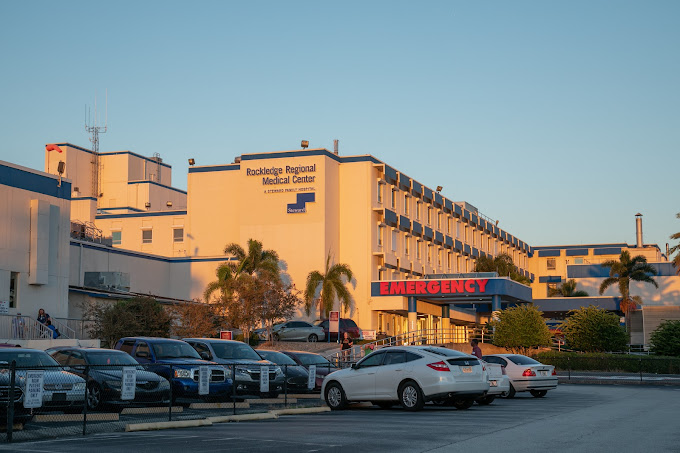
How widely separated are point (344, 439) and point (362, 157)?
5318cm

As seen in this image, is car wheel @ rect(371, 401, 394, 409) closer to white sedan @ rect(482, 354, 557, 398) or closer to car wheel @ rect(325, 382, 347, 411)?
car wheel @ rect(325, 382, 347, 411)

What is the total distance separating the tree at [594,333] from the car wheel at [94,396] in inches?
1522

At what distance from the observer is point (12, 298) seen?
131ft

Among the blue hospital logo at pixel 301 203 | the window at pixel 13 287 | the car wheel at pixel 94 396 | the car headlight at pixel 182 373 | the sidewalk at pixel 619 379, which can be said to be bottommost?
the sidewalk at pixel 619 379

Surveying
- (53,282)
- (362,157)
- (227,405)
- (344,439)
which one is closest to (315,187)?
(362,157)

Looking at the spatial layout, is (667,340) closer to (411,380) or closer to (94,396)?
(411,380)

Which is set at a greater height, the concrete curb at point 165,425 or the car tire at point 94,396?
the car tire at point 94,396

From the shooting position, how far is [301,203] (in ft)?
218

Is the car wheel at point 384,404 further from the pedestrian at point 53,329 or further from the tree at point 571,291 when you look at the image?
the tree at point 571,291

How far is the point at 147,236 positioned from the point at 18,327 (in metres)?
36.3

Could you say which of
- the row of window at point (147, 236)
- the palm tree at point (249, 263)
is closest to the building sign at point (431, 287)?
the palm tree at point (249, 263)

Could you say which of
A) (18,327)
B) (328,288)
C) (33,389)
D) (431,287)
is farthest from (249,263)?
(33,389)

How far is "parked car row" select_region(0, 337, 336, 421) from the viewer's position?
16.9m

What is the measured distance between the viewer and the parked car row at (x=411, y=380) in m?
21.3
